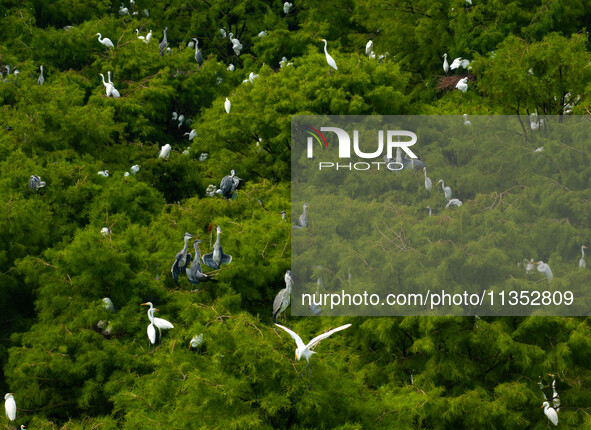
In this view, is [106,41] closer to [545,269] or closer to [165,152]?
[165,152]

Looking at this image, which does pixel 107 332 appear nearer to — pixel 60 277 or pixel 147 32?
pixel 60 277

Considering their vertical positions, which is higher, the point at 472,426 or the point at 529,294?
the point at 529,294

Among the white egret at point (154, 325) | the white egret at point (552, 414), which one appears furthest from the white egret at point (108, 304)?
the white egret at point (552, 414)

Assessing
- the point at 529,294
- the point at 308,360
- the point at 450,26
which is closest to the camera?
the point at 308,360

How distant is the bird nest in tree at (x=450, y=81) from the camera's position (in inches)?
836

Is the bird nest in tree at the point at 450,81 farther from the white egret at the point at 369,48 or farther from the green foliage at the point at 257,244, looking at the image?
Result: the white egret at the point at 369,48

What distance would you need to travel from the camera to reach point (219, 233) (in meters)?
12.0

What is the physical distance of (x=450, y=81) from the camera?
21.3 meters

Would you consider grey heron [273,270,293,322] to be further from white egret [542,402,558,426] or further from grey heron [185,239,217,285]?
white egret [542,402,558,426]

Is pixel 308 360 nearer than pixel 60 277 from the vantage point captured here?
Yes

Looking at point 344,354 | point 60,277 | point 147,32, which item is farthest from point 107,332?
point 147,32

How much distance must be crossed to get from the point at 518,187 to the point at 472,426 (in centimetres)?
466

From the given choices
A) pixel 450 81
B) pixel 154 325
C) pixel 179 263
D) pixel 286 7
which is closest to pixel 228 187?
pixel 179 263

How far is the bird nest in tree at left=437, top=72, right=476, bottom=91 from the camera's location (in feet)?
69.7
